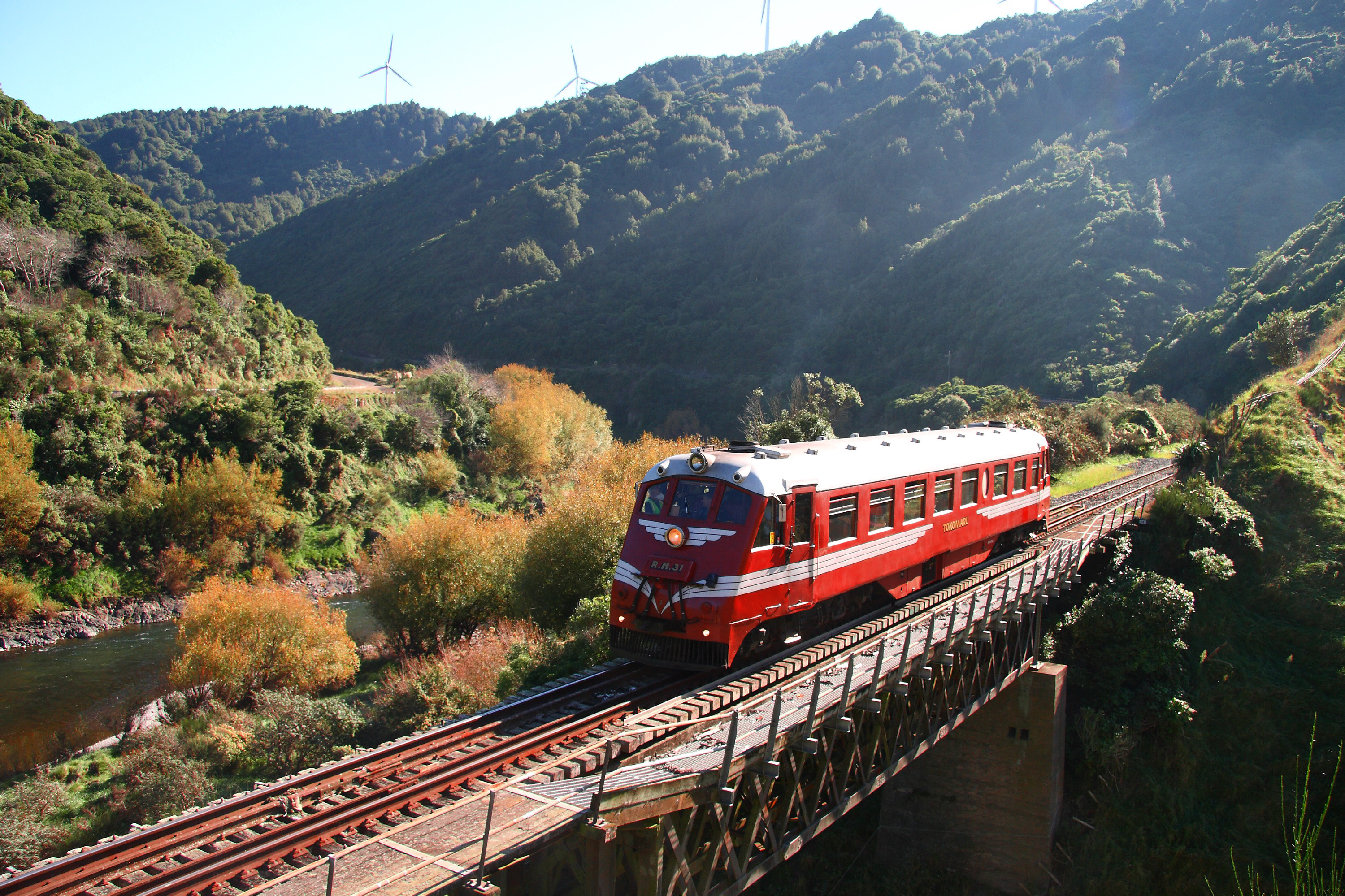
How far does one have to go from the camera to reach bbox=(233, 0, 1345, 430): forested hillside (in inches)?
2527

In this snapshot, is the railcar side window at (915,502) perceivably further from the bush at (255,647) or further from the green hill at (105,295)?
the green hill at (105,295)

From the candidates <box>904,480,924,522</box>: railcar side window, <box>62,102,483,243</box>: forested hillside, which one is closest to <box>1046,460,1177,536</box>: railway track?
<box>904,480,924,522</box>: railcar side window

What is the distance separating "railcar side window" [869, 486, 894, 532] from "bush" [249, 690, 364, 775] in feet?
38.2

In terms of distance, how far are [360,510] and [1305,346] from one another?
155 feet

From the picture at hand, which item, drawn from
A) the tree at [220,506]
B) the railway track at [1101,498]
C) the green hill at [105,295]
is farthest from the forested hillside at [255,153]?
the railway track at [1101,498]

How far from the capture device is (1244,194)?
6562 cm

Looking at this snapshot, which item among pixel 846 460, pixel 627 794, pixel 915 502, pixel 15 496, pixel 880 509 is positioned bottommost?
pixel 15 496

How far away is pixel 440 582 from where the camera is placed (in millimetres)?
25328

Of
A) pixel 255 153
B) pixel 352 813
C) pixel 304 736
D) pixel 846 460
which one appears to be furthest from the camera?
pixel 255 153

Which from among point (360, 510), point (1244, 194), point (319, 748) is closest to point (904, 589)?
→ point (319, 748)

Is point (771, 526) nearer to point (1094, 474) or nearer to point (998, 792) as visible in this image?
point (998, 792)

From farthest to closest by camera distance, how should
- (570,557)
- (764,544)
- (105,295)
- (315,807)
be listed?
(105,295), (570,557), (764,544), (315,807)

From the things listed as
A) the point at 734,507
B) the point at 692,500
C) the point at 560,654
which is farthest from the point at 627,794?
the point at 560,654

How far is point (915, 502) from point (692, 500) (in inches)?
217
